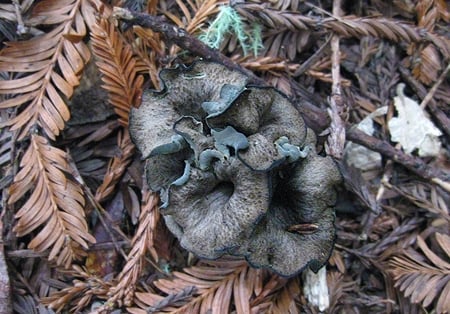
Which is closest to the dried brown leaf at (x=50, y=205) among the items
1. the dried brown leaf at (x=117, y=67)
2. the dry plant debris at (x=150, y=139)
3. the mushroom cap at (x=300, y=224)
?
the dry plant debris at (x=150, y=139)

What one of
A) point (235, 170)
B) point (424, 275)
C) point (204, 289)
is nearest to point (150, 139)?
point (235, 170)

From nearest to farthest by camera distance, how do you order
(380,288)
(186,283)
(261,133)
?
(261,133)
(186,283)
(380,288)

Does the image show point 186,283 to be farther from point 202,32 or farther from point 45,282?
point 202,32

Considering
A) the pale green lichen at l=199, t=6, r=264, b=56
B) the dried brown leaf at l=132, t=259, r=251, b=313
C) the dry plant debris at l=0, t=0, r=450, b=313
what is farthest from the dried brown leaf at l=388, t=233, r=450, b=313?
the pale green lichen at l=199, t=6, r=264, b=56

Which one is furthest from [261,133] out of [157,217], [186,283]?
[186,283]

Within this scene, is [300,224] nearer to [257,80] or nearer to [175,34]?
[257,80]

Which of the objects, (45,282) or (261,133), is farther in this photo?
(45,282)
